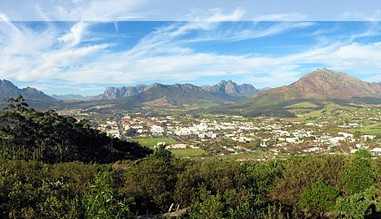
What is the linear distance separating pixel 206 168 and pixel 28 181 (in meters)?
11.6

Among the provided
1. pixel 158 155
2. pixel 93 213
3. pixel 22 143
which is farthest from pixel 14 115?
pixel 93 213

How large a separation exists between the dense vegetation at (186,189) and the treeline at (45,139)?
2.40 feet

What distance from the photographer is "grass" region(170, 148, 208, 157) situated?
225 ft

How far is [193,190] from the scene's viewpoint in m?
19.5

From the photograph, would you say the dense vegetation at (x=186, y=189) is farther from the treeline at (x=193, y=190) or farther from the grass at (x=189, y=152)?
the grass at (x=189, y=152)

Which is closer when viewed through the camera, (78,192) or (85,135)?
(78,192)

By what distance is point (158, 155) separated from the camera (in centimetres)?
2591

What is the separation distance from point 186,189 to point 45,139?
25661 mm

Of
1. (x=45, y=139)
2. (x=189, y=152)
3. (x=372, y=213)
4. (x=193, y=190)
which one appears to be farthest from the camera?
(x=189, y=152)

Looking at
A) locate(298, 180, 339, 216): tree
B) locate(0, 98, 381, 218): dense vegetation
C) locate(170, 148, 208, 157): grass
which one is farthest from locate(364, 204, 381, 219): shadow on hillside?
locate(170, 148, 208, 157): grass

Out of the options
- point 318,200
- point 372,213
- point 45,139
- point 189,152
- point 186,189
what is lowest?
point 189,152

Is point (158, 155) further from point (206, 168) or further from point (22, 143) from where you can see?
point (22, 143)

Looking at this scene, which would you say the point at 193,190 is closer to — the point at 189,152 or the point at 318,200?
the point at 318,200

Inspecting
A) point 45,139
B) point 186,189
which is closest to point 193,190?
point 186,189
